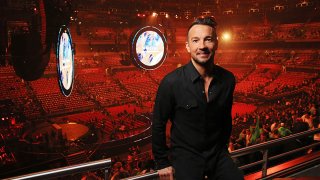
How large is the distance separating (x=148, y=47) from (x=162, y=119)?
306 inches

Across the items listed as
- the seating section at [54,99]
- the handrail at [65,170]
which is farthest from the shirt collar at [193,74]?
the seating section at [54,99]

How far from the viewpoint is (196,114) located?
1782 mm

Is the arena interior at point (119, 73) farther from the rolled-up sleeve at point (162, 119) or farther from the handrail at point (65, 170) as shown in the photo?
the rolled-up sleeve at point (162, 119)

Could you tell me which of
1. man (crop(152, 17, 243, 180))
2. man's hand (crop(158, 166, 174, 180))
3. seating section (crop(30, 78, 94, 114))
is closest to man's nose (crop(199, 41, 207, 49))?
man (crop(152, 17, 243, 180))

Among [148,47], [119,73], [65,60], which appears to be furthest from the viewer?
[119,73]

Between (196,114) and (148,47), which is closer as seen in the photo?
(196,114)

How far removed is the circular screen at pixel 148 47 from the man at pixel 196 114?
738 cm

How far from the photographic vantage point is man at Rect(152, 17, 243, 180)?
1.77m

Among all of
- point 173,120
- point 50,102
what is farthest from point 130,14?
point 173,120

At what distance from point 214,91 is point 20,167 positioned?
8.29m

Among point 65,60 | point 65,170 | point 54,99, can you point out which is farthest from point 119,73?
point 65,170

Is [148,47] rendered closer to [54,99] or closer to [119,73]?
[54,99]

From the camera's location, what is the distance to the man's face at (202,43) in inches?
69.1

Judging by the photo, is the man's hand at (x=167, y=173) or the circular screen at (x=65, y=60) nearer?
the man's hand at (x=167, y=173)
